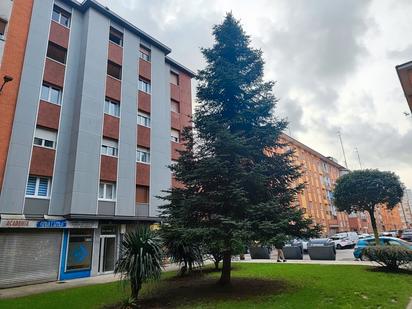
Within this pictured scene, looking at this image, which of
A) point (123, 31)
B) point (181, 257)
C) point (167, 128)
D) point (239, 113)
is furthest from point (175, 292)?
point (123, 31)

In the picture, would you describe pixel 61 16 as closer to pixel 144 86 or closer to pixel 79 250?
pixel 144 86

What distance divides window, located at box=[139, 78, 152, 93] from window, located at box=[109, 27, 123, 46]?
3.22 meters

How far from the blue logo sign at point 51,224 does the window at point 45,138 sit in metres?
4.34

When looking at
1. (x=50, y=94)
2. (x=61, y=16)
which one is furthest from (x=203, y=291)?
(x=61, y=16)

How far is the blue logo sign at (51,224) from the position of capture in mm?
14605

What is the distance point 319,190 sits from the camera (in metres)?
56.6

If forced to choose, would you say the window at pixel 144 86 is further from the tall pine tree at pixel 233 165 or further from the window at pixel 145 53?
the tall pine tree at pixel 233 165

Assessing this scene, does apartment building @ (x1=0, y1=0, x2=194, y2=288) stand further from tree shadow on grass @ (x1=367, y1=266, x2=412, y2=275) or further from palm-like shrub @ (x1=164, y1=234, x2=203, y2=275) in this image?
tree shadow on grass @ (x1=367, y1=266, x2=412, y2=275)

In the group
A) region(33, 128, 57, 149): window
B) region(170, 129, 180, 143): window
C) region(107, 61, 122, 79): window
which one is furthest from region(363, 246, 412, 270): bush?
region(107, 61, 122, 79): window

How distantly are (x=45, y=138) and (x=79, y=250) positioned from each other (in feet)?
22.1

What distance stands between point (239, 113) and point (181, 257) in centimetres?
703

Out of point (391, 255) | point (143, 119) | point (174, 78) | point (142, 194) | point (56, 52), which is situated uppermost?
point (174, 78)

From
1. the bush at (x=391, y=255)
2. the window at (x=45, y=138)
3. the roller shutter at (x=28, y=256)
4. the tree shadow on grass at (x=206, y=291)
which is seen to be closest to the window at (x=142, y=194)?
the roller shutter at (x=28, y=256)

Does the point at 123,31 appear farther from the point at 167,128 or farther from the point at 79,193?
the point at 79,193
